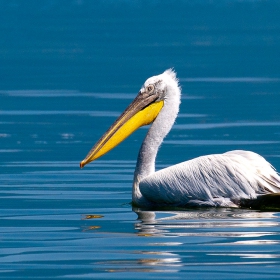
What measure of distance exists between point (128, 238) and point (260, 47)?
77.7ft

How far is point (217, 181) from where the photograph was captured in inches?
352

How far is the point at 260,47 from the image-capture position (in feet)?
102

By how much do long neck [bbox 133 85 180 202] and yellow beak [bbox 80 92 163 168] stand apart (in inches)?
3.3

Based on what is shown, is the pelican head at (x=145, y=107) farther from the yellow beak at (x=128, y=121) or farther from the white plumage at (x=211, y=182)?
the white plumage at (x=211, y=182)

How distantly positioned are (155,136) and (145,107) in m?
0.28

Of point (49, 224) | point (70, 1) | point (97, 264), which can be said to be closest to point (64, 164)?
point (49, 224)

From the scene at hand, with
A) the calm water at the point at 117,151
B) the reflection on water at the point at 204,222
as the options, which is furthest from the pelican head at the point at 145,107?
the reflection on water at the point at 204,222

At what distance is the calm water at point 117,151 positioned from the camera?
279 inches

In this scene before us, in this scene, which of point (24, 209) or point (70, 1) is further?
point (70, 1)

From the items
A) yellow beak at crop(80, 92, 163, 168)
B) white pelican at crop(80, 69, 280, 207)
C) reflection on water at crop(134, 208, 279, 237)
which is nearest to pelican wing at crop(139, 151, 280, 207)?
white pelican at crop(80, 69, 280, 207)

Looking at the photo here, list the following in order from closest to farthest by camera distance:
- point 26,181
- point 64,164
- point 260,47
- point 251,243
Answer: point 251,243 < point 26,181 < point 64,164 < point 260,47

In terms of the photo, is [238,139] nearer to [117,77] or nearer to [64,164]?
[64,164]

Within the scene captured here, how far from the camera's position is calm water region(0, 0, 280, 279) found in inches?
279

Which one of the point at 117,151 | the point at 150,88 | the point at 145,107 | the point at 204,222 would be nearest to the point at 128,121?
the point at 145,107
